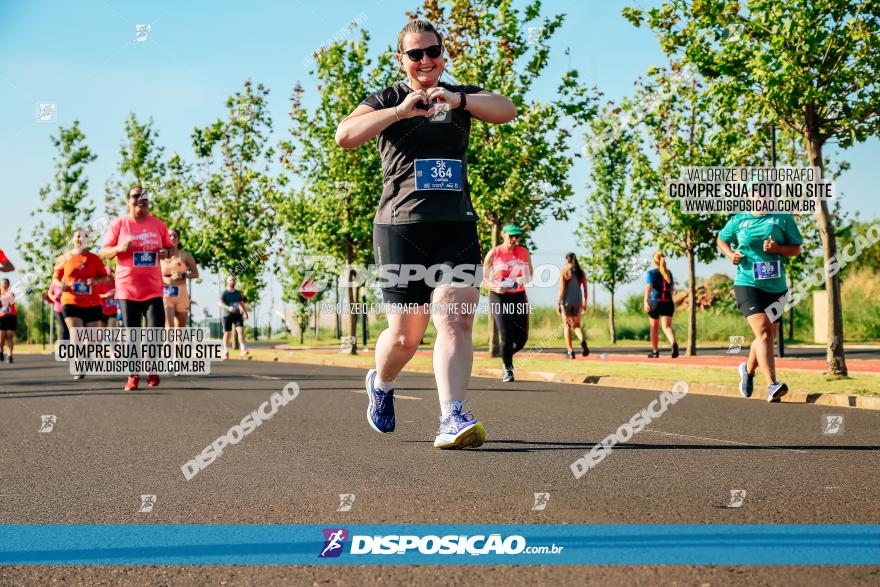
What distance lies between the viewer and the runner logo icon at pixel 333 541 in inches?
144

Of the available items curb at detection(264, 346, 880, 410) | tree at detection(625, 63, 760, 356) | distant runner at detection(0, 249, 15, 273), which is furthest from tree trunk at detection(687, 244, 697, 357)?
distant runner at detection(0, 249, 15, 273)

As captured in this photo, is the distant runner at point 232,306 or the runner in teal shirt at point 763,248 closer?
the runner in teal shirt at point 763,248

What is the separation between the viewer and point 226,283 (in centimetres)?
2516

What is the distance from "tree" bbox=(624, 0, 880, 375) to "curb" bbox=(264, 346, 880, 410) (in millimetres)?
1825

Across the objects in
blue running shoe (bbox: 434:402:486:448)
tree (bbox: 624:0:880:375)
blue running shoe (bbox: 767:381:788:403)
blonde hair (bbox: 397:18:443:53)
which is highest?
tree (bbox: 624:0:880:375)

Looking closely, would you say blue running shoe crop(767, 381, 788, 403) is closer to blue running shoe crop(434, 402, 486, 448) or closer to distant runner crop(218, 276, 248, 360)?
blue running shoe crop(434, 402, 486, 448)

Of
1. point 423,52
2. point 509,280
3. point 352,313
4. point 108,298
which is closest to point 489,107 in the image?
point 423,52

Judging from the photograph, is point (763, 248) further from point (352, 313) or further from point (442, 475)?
point (352, 313)

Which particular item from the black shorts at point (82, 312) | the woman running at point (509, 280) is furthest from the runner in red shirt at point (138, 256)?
the woman running at point (509, 280)

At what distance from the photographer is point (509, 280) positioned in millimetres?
13086

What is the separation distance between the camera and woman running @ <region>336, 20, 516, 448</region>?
5.33 metres

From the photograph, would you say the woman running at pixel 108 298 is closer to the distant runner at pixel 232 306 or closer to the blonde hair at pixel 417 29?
the distant runner at pixel 232 306

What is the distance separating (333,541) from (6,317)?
76.8 feet

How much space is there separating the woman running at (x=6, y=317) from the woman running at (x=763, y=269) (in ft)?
64.1
